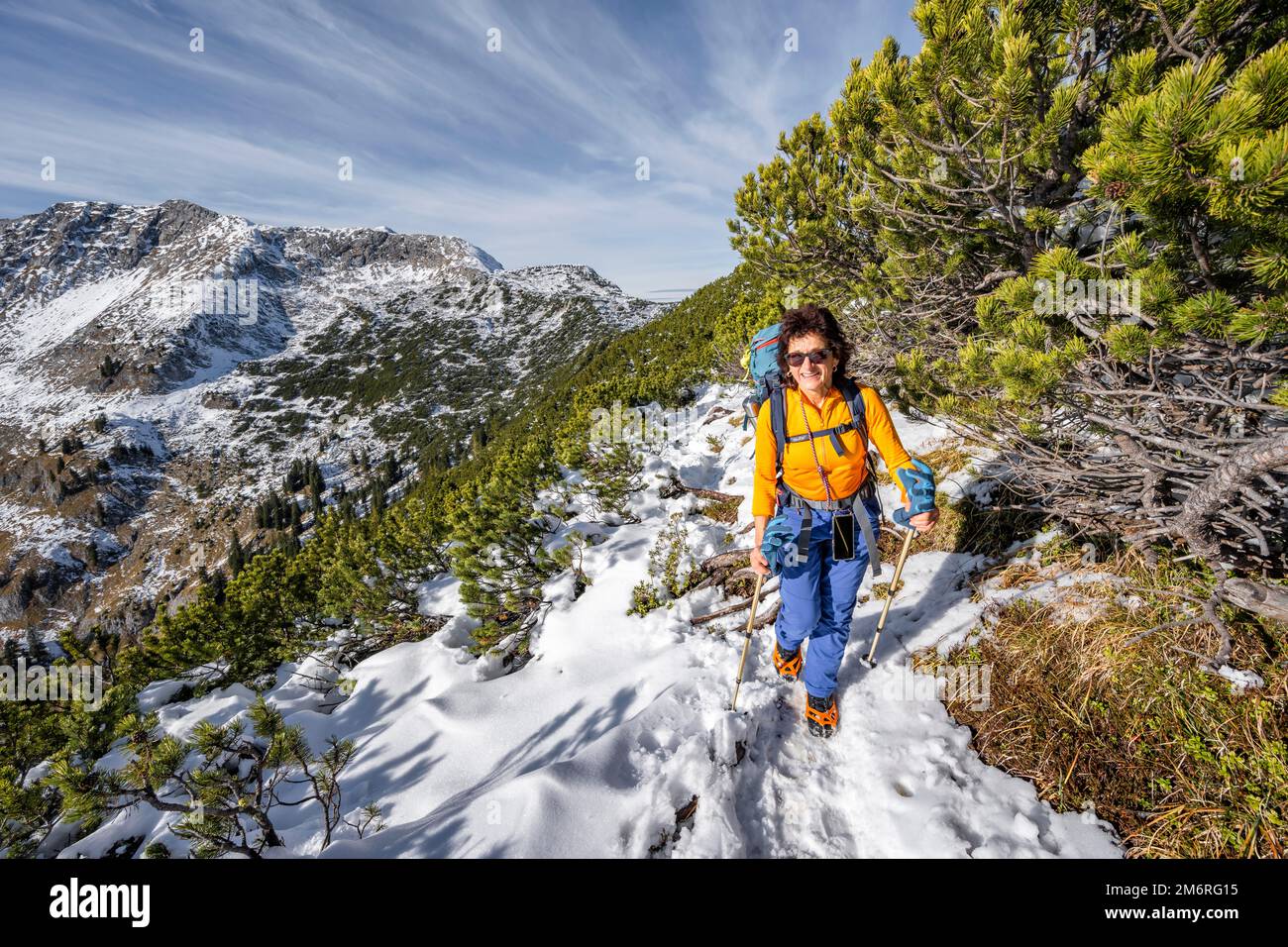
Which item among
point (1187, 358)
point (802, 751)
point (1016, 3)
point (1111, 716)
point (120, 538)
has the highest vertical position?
point (1016, 3)

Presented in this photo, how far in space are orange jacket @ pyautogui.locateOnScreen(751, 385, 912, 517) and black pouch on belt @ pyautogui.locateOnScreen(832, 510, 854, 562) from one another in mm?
182

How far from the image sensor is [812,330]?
329 centimetres

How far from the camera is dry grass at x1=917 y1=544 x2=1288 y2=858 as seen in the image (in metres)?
2.49

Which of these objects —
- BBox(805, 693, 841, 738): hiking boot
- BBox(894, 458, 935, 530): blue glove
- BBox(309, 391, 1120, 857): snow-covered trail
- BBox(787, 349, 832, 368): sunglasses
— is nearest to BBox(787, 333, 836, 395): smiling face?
BBox(787, 349, 832, 368): sunglasses

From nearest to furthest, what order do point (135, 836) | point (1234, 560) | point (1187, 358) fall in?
point (1187, 358) < point (1234, 560) < point (135, 836)

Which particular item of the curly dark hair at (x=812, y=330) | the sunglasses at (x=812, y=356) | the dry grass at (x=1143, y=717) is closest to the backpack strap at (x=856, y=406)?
the curly dark hair at (x=812, y=330)

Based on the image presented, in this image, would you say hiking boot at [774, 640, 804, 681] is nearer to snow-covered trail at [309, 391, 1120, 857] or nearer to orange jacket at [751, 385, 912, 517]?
snow-covered trail at [309, 391, 1120, 857]

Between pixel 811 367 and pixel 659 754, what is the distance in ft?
10.2

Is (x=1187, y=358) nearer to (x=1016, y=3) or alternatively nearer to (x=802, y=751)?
(x=1016, y=3)

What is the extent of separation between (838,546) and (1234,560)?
279cm

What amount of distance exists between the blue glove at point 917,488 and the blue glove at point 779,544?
2.36ft

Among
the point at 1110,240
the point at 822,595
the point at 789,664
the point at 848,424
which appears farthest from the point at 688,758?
the point at 1110,240

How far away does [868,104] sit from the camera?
4648 millimetres
